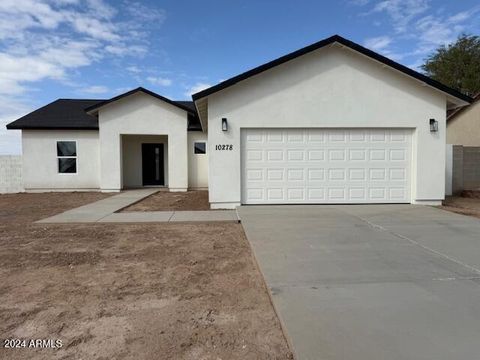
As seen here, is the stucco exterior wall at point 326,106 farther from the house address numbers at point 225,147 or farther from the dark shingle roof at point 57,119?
the dark shingle roof at point 57,119

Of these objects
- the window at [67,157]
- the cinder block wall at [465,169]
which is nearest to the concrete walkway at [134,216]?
the window at [67,157]

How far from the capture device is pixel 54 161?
56.7 feet

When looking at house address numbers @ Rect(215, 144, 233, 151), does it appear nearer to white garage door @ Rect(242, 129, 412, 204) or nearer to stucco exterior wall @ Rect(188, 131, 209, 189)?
white garage door @ Rect(242, 129, 412, 204)

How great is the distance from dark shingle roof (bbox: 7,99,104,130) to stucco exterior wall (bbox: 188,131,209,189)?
457 centimetres

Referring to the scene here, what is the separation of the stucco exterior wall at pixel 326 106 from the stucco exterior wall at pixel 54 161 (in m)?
9.06

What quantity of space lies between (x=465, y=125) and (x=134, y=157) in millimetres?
19350

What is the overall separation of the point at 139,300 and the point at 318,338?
2.11 metres

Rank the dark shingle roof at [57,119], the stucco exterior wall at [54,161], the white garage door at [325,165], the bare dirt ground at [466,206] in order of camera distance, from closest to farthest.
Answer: the bare dirt ground at [466,206]
the white garage door at [325,165]
the dark shingle roof at [57,119]
the stucco exterior wall at [54,161]

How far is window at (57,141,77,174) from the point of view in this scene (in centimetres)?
1731

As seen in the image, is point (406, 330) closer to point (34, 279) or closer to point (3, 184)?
point (34, 279)

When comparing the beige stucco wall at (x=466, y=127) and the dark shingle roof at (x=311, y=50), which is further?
the beige stucco wall at (x=466, y=127)

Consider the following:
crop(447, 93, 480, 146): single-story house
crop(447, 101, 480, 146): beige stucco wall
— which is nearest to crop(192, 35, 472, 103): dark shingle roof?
crop(447, 93, 480, 146): single-story house

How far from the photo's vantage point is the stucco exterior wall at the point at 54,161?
1716 cm

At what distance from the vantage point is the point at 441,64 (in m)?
32.3
